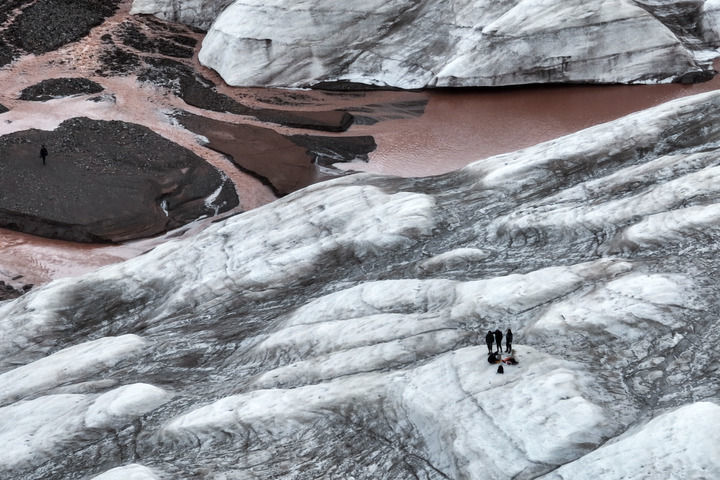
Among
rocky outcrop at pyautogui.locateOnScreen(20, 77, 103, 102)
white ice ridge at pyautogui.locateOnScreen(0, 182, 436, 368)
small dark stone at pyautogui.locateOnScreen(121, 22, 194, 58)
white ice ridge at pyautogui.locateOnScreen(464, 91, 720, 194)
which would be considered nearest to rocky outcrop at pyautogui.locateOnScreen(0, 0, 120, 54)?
small dark stone at pyautogui.locateOnScreen(121, 22, 194, 58)

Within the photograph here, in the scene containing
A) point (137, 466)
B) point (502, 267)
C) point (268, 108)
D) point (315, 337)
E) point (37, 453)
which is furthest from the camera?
point (268, 108)

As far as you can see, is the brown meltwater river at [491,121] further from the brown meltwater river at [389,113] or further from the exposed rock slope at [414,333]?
the exposed rock slope at [414,333]

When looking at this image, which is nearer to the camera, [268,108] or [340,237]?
[340,237]

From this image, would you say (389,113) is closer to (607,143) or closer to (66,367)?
(607,143)

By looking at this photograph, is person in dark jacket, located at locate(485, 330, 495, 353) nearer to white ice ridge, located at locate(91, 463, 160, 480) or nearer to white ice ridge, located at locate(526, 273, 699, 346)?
white ice ridge, located at locate(526, 273, 699, 346)

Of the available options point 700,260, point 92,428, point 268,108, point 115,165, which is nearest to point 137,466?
point 92,428

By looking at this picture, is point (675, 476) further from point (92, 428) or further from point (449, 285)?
point (92, 428)
